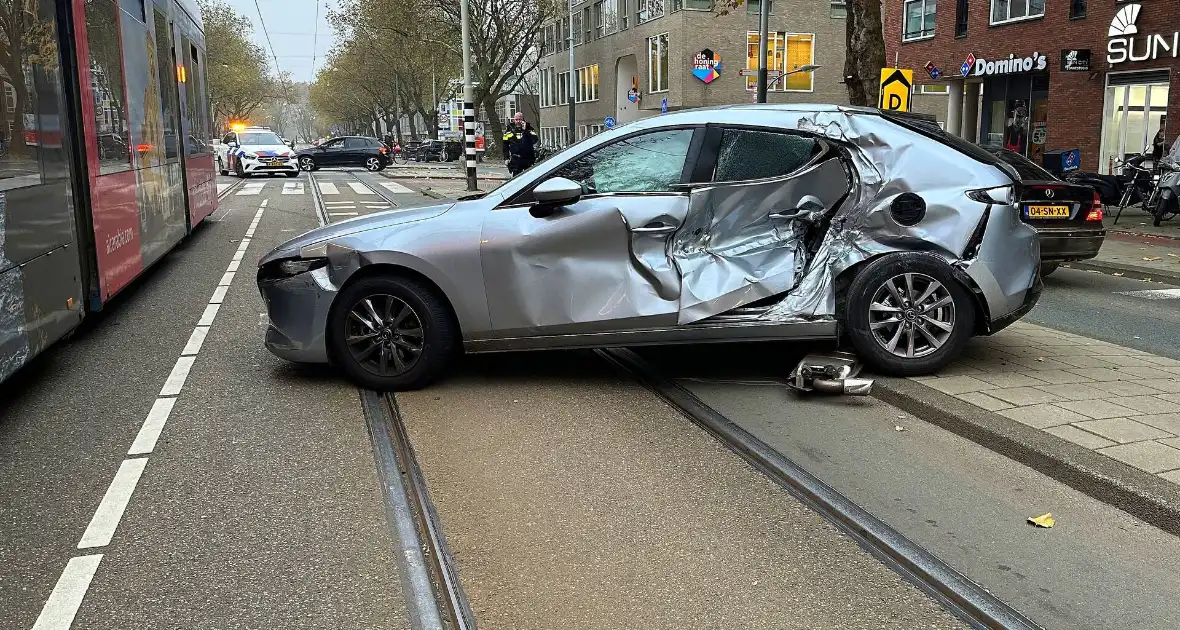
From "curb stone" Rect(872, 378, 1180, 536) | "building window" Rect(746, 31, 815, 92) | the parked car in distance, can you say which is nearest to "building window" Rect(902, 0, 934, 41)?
"building window" Rect(746, 31, 815, 92)

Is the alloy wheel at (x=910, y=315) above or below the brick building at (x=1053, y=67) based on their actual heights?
below

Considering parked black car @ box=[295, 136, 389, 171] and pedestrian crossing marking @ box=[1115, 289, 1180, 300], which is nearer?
pedestrian crossing marking @ box=[1115, 289, 1180, 300]

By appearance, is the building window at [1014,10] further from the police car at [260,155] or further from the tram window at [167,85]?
the police car at [260,155]

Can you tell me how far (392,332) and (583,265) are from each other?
1.21m

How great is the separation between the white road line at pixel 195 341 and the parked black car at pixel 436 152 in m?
56.0

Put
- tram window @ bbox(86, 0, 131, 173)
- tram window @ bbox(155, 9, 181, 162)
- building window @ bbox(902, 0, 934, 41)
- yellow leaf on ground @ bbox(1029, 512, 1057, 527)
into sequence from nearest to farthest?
yellow leaf on ground @ bbox(1029, 512, 1057, 527) → tram window @ bbox(86, 0, 131, 173) → tram window @ bbox(155, 9, 181, 162) → building window @ bbox(902, 0, 934, 41)

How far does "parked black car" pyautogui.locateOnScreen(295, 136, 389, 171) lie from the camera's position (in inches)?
1890

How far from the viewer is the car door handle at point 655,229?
5.89 m

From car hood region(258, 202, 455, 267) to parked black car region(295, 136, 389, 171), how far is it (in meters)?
43.2

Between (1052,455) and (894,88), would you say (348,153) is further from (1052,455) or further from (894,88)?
(1052,455)

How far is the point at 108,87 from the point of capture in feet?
26.6

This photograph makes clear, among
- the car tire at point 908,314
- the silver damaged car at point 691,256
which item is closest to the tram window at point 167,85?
the silver damaged car at point 691,256

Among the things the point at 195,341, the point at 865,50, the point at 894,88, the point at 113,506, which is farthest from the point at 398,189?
the point at 113,506

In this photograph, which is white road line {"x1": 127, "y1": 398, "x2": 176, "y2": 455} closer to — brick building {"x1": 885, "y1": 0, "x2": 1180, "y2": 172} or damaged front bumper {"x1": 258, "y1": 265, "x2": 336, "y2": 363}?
damaged front bumper {"x1": 258, "y1": 265, "x2": 336, "y2": 363}
